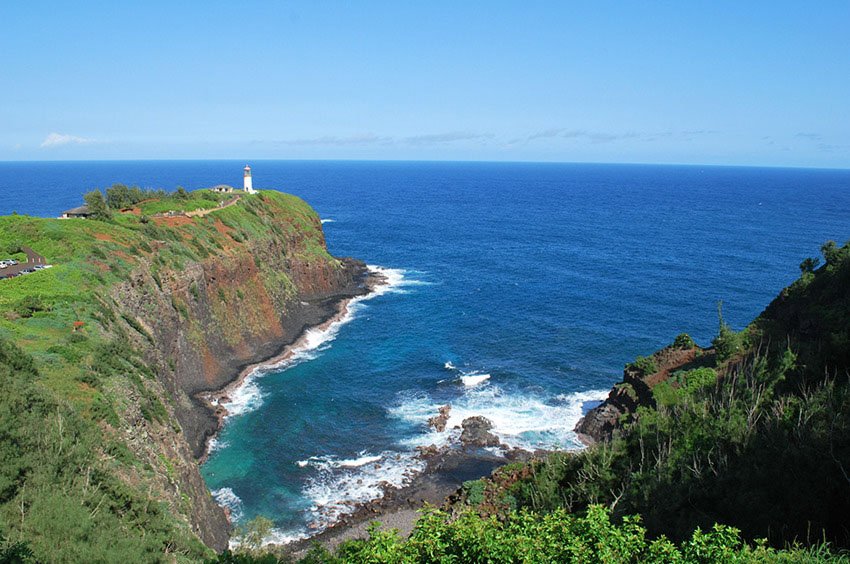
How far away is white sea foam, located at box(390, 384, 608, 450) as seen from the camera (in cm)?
5369

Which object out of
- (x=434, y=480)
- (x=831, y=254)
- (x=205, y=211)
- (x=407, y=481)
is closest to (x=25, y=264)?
(x=205, y=211)

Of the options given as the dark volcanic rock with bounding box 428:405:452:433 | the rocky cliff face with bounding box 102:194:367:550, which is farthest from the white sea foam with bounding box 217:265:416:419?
the dark volcanic rock with bounding box 428:405:452:433

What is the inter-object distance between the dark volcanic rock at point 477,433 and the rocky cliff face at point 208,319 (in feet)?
75.0

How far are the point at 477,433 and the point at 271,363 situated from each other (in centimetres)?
2903

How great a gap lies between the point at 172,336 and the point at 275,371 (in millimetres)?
12876

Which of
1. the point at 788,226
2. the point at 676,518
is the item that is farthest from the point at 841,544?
the point at 788,226

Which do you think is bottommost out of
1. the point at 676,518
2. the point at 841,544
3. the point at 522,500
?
the point at 522,500

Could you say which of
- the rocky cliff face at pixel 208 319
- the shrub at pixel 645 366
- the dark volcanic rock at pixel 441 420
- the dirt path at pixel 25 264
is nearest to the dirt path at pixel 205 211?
the rocky cliff face at pixel 208 319

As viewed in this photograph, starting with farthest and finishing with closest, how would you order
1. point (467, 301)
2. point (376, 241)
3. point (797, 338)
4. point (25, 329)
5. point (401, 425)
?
1. point (376, 241)
2. point (467, 301)
3. point (401, 425)
4. point (797, 338)
5. point (25, 329)

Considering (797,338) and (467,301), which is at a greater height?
(797,338)

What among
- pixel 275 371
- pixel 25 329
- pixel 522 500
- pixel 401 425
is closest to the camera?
pixel 522 500

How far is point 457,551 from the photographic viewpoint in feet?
60.2

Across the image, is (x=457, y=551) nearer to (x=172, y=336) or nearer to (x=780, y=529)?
(x=780, y=529)

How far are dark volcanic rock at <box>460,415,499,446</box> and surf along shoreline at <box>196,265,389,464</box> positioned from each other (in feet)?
78.3
